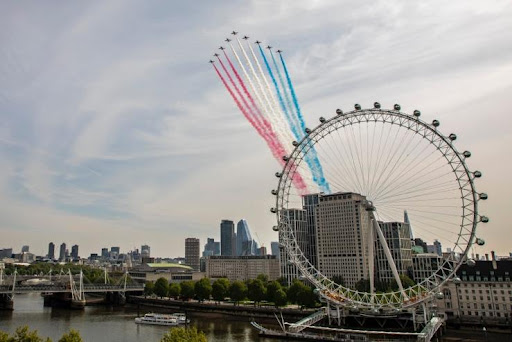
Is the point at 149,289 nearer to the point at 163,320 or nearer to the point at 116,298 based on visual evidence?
the point at 116,298

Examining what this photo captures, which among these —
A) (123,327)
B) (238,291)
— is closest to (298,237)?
(238,291)

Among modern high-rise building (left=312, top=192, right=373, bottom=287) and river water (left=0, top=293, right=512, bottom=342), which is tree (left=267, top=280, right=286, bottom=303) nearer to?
river water (left=0, top=293, right=512, bottom=342)

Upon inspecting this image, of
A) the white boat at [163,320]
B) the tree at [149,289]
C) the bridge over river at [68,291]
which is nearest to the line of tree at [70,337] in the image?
the white boat at [163,320]

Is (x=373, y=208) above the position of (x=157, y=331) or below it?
above

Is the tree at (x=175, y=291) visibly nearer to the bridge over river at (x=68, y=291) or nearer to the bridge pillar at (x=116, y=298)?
the bridge over river at (x=68, y=291)

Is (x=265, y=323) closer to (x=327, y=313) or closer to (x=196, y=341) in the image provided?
(x=327, y=313)

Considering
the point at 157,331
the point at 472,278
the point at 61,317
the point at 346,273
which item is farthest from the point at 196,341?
the point at 346,273
